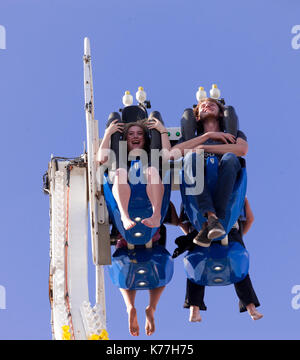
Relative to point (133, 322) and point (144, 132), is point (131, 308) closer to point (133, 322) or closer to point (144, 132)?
point (133, 322)

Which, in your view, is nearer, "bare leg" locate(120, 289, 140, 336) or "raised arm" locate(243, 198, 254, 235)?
"bare leg" locate(120, 289, 140, 336)

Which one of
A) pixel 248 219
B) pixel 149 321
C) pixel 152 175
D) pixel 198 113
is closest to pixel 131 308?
pixel 149 321

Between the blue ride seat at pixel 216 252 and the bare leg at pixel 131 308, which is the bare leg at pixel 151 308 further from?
the blue ride seat at pixel 216 252

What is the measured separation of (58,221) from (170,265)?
1.52m

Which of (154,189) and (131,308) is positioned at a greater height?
(154,189)

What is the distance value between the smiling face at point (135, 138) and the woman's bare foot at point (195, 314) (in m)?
2.06

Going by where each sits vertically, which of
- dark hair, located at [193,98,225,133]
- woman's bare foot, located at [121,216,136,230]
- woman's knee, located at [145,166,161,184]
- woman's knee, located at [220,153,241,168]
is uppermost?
dark hair, located at [193,98,225,133]

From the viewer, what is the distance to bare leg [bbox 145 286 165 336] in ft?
44.7

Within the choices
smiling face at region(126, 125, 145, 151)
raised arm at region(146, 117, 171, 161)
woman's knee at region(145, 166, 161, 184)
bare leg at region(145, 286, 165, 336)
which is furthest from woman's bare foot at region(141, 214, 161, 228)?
smiling face at region(126, 125, 145, 151)

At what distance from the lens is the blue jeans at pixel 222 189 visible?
13.0 m

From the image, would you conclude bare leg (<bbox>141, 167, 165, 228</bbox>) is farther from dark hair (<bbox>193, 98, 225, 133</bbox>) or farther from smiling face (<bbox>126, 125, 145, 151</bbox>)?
dark hair (<bbox>193, 98, 225, 133</bbox>)

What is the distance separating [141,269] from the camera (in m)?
13.5

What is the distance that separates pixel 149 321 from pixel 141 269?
68 cm

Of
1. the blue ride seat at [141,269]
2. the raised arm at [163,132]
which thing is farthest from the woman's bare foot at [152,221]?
the raised arm at [163,132]
